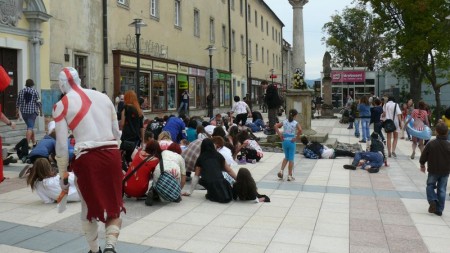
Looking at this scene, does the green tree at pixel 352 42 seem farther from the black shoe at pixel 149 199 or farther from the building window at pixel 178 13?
the black shoe at pixel 149 199

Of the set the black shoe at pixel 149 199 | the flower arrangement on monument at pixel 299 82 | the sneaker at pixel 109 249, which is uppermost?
the flower arrangement on monument at pixel 299 82

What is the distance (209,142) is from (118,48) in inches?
549

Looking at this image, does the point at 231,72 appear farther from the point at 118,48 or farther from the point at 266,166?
the point at 266,166

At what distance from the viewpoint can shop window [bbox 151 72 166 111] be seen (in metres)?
24.1

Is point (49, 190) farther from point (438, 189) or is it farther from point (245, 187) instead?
point (438, 189)

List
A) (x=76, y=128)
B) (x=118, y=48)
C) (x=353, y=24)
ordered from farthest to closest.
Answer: (x=353, y=24) → (x=118, y=48) → (x=76, y=128)

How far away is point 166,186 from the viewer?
7.22 meters

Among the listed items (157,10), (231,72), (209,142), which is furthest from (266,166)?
(231,72)

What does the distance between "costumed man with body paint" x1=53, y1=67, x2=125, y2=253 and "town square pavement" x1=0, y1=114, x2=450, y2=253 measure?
1008 mm

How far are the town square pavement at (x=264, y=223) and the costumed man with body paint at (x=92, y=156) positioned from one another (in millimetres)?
1008

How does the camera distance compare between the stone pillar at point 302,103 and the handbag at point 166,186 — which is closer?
the handbag at point 166,186

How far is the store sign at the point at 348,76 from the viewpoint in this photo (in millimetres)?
41719

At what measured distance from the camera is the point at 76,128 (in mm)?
4195

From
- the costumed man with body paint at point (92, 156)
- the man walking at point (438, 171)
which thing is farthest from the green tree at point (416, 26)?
the costumed man with body paint at point (92, 156)
